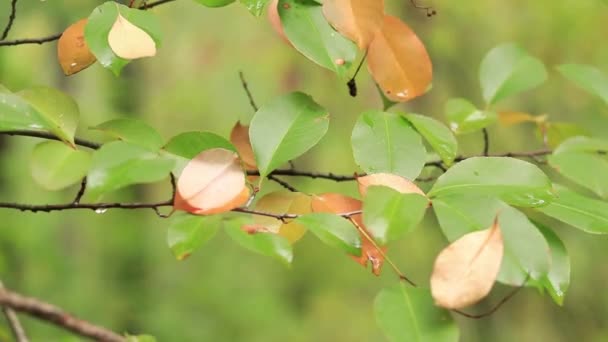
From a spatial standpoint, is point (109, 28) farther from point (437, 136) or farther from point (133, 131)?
point (437, 136)

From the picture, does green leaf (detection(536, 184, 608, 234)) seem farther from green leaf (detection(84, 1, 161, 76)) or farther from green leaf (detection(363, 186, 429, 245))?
green leaf (detection(84, 1, 161, 76))

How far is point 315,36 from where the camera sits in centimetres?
60

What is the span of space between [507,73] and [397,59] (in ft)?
1.03

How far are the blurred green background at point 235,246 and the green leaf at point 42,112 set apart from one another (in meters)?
1.89

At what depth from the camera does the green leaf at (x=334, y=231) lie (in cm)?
50

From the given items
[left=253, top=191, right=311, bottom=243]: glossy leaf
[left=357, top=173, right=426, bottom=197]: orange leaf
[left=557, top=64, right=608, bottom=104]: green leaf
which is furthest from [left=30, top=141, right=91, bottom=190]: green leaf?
[left=557, top=64, right=608, bottom=104]: green leaf

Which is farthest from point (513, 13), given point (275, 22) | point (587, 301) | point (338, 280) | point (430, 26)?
point (275, 22)

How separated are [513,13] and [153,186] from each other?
87.4 inches

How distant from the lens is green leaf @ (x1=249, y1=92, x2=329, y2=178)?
584mm

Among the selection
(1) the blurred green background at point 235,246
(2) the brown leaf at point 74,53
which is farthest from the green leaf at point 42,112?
(1) the blurred green background at point 235,246

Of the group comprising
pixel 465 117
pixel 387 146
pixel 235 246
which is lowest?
pixel 235 246

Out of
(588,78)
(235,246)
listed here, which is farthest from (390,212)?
(235,246)

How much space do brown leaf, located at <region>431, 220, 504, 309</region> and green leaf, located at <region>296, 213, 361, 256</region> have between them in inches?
2.9

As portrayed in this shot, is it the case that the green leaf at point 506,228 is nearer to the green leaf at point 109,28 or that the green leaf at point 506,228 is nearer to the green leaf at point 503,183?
the green leaf at point 503,183
